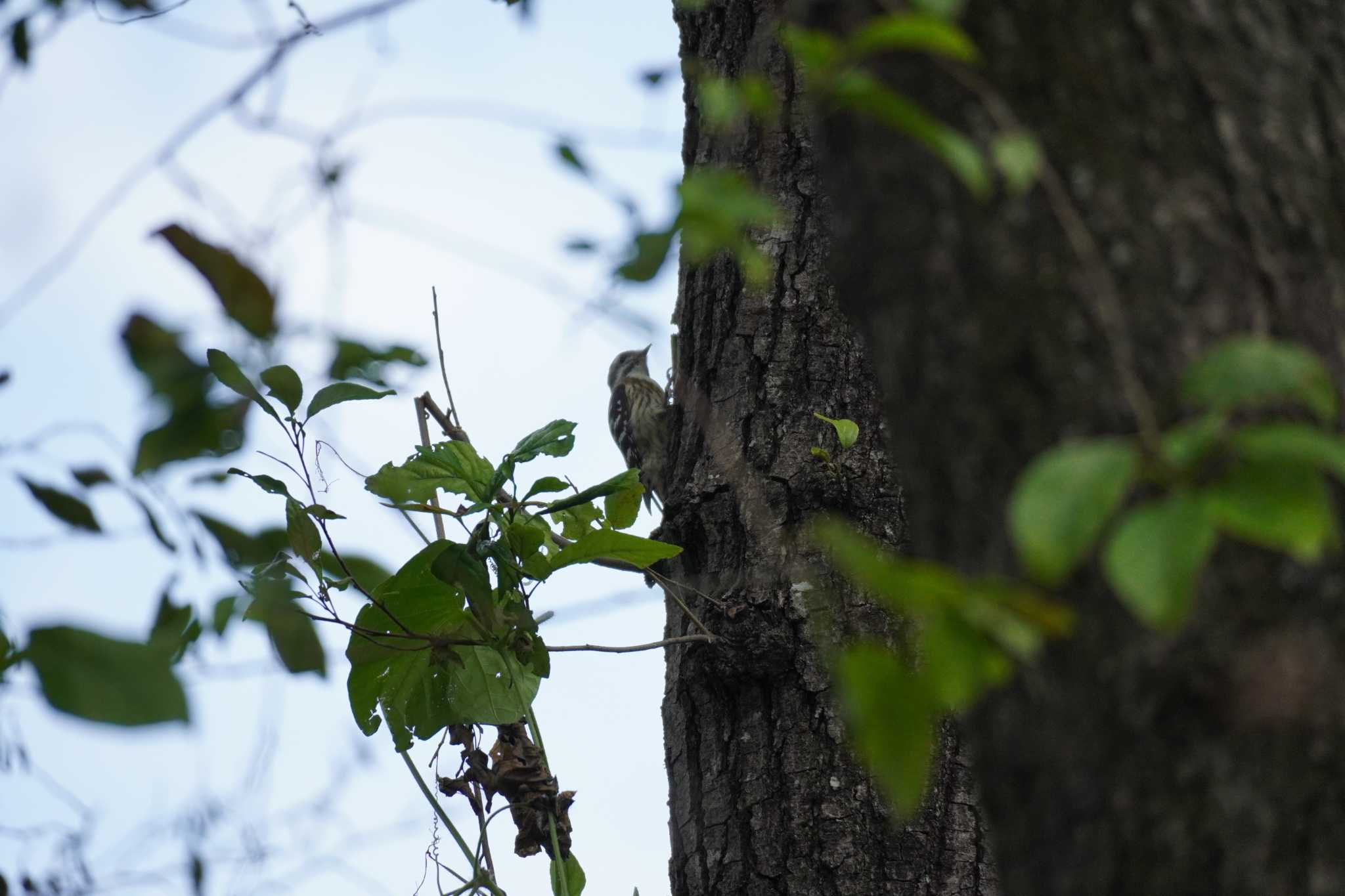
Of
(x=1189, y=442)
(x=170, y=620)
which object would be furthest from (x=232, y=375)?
(x=1189, y=442)

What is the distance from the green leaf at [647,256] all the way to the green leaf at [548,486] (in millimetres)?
1338

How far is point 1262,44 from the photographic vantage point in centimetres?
93

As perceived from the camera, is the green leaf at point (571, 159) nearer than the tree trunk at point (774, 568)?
Yes

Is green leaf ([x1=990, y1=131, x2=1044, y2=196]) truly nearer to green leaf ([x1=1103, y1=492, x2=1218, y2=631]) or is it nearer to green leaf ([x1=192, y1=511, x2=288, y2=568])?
green leaf ([x1=1103, y1=492, x2=1218, y2=631])

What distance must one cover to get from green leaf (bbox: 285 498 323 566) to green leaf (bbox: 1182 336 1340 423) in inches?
69.8

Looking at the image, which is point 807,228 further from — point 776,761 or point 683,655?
point 776,761

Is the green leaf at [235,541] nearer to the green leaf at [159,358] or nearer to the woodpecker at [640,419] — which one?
the green leaf at [159,358]

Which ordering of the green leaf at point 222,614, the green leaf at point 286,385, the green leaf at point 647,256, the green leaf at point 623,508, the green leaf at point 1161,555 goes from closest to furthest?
the green leaf at point 1161,555 < the green leaf at point 647,256 < the green leaf at point 222,614 < the green leaf at point 286,385 < the green leaf at point 623,508

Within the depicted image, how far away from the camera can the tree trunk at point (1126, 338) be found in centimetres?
76

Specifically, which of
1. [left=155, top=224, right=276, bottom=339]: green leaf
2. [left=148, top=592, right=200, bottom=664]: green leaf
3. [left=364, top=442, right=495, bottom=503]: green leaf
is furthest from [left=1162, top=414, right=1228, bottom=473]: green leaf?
[left=364, top=442, right=495, bottom=503]: green leaf

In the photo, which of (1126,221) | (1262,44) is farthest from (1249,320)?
(1262,44)

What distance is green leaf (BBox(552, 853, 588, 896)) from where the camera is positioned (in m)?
2.37

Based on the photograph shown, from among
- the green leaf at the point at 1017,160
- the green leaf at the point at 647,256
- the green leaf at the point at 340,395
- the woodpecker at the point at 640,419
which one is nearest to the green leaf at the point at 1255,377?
the green leaf at the point at 1017,160

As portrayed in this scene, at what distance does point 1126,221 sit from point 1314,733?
1.24 ft
